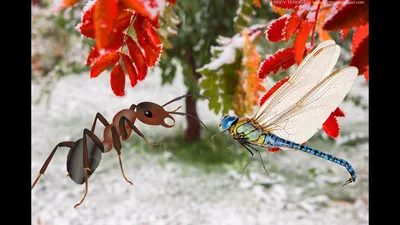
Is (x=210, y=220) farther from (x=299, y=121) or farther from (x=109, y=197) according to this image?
(x=299, y=121)

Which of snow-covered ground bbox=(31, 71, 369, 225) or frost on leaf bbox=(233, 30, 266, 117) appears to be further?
snow-covered ground bbox=(31, 71, 369, 225)

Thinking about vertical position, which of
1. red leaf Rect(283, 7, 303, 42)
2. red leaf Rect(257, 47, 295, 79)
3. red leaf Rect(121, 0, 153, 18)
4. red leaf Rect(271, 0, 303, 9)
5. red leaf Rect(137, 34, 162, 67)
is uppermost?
red leaf Rect(271, 0, 303, 9)

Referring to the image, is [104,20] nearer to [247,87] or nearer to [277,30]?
[277,30]

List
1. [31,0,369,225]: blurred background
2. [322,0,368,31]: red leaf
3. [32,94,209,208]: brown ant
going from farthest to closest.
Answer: [31,0,369,225]: blurred background, [32,94,209,208]: brown ant, [322,0,368,31]: red leaf

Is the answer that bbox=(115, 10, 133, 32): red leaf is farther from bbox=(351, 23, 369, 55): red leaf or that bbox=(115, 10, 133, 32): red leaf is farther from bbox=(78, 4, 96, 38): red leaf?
bbox=(351, 23, 369, 55): red leaf

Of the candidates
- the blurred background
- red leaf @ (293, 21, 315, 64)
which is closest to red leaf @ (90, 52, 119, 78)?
red leaf @ (293, 21, 315, 64)
